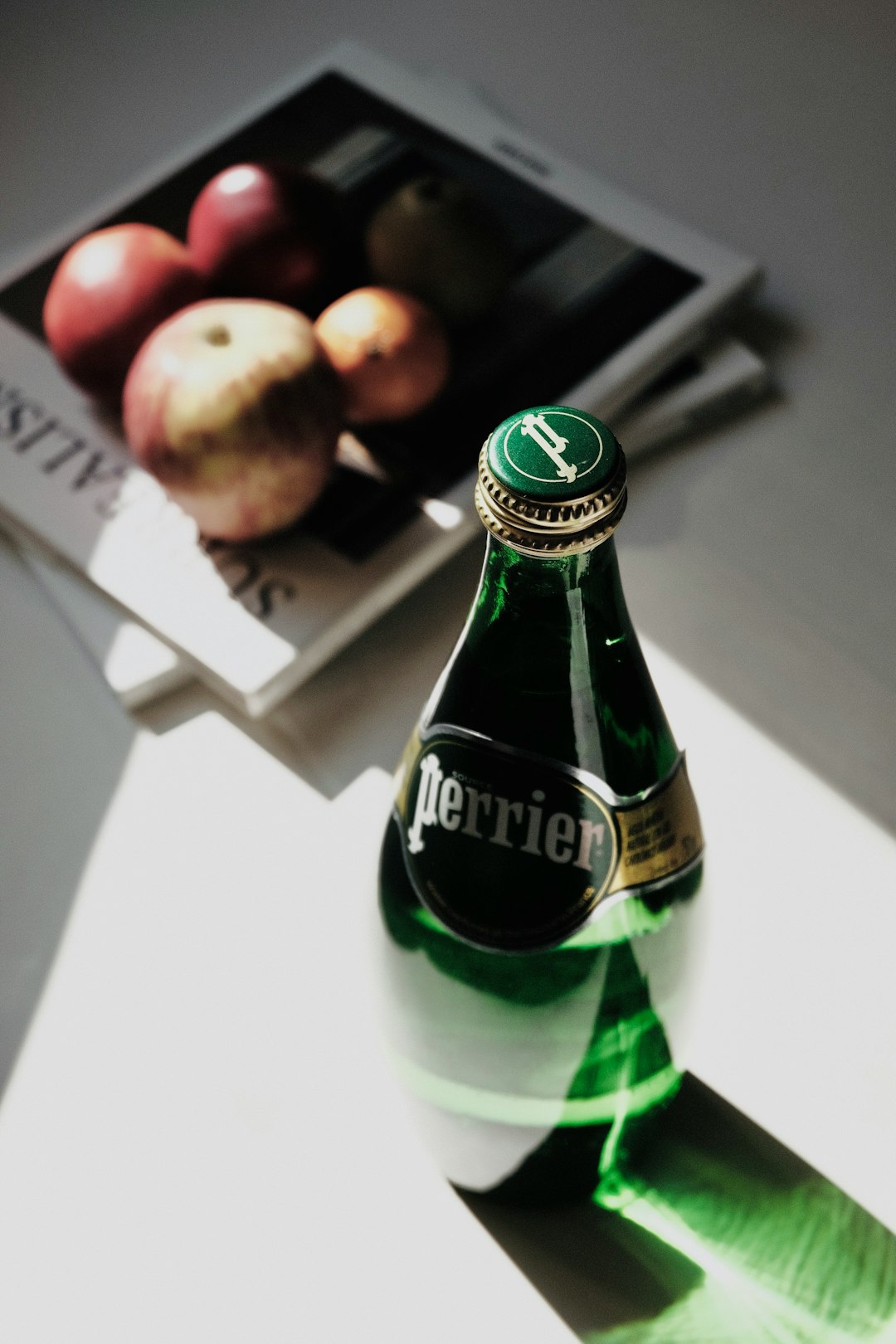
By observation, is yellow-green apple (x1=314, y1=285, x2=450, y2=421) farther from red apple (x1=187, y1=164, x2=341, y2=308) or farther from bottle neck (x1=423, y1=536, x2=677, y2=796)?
bottle neck (x1=423, y1=536, x2=677, y2=796)

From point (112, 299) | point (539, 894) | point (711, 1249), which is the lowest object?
point (711, 1249)

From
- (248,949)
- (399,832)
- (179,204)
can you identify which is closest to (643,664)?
(399,832)

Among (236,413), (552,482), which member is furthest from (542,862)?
(236,413)

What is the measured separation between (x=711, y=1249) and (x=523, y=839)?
0.50 ft

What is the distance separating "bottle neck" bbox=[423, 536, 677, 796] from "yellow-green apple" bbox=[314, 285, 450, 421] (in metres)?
0.22

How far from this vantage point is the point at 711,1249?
1.16 feet

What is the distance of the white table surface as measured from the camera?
1.37ft

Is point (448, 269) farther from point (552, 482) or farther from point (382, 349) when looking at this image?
Result: point (552, 482)

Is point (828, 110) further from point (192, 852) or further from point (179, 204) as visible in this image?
point (192, 852)

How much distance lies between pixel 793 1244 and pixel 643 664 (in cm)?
Answer: 18

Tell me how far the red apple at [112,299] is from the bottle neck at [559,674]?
11.3 inches

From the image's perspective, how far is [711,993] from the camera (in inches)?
15.7

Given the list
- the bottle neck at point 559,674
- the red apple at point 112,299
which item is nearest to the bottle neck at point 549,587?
the bottle neck at point 559,674

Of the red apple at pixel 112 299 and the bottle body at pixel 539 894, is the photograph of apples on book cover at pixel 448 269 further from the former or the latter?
the bottle body at pixel 539 894
